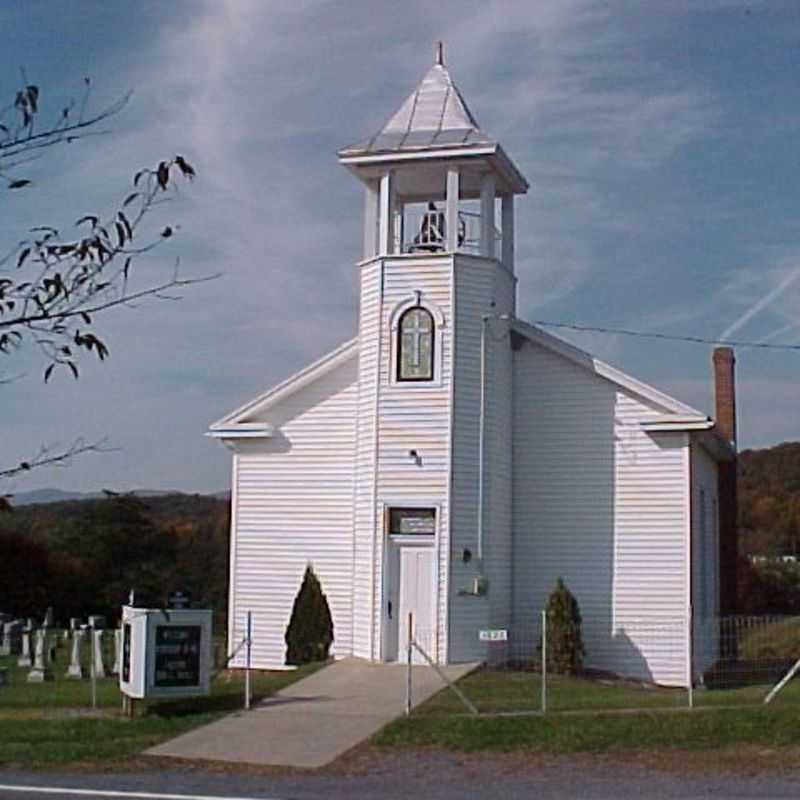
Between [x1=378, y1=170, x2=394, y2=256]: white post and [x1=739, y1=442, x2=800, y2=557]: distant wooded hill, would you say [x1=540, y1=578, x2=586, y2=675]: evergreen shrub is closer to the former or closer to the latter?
[x1=378, y1=170, x2=394, y2=256]: white post

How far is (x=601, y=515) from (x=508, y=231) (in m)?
5.59

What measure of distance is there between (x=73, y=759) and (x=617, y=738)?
20.5ft

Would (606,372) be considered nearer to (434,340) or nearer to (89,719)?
(434,340)

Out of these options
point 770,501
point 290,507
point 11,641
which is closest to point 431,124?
point 290,507

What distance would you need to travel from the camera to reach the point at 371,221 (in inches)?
1062

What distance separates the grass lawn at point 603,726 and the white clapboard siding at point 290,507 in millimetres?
7526

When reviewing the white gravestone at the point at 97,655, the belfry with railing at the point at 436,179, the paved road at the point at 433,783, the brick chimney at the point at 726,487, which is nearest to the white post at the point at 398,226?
the belfry with railing at the point at 436,179

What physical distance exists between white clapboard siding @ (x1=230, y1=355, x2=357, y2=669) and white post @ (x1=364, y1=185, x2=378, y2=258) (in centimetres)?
239

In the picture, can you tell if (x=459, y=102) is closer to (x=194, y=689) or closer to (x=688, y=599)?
(x=688, y=599)

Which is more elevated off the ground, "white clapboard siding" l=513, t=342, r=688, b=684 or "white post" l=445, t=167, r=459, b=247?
"white post" l=445, t=167, r=459, b=247

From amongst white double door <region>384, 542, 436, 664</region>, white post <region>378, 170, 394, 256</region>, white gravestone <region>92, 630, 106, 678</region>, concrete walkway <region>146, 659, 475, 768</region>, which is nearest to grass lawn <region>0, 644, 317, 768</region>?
white gravestone <region>92, 630, 106, 678</region>

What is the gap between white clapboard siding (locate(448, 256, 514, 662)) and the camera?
987 inches

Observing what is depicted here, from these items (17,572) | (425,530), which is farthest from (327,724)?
(17,572)

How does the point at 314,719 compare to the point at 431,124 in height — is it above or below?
below
